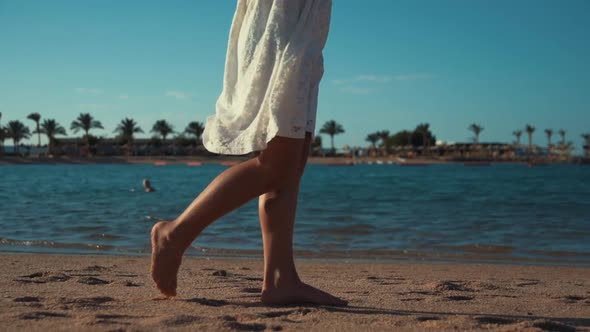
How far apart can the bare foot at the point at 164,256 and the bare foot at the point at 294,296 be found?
39 cm

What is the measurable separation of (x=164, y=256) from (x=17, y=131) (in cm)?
9814

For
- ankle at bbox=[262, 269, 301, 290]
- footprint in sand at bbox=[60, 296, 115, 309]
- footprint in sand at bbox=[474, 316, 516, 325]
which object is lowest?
footprint in sand at bbox=[474, 316, 516, 325]

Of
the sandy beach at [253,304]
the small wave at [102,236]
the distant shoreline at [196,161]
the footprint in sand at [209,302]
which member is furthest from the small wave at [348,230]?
the distant shoreline at [196,161]

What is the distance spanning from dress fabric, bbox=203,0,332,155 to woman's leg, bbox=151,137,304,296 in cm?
9

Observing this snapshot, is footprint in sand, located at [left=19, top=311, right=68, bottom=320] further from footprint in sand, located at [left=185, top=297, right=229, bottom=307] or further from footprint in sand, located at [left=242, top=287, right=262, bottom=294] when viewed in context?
footprint in sand, located at [left=242, top=287, right=262, bottom=294]

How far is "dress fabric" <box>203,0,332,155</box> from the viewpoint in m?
2.20

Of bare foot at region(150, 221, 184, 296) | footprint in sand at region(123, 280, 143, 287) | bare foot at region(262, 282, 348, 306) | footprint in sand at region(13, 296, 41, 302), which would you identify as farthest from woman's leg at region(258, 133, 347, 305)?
footprint in sand at region(123, 280, 143, 287)

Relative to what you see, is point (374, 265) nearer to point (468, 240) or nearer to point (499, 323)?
point (468, 240)

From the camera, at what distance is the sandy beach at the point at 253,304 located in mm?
2148

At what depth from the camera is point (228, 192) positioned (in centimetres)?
230

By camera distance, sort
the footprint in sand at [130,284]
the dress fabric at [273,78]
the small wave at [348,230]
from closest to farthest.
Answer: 1. the dress fabric at [273,78]
2. the footprint in sand at [130,284]
3. the small wave at [348,230]

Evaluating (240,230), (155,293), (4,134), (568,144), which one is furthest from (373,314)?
(568,144)

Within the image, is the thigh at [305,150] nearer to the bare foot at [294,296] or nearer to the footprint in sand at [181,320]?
the bare foot at [294,296]

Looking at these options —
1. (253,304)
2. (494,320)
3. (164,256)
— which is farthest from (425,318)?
(164,256)
